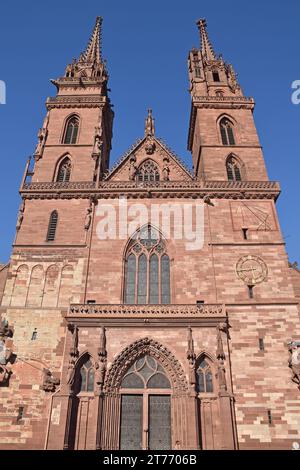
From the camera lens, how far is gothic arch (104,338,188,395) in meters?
15.0

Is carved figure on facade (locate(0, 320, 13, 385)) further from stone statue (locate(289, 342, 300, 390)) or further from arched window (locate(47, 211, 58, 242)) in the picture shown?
stone statue (locate(289, 342, 300, 390))

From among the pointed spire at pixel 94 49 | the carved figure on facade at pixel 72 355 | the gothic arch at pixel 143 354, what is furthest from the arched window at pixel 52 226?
the pointed spire at pixel 94 49

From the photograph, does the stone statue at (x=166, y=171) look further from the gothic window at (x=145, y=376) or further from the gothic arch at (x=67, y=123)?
the gothic window at (x=145, y=376)

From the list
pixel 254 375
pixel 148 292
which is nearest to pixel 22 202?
pixel 148 292

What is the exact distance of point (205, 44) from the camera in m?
32.2

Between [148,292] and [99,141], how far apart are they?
9.81 m

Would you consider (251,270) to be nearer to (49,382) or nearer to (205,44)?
(49,382)

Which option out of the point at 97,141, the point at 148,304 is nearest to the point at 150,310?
the point at 148,304

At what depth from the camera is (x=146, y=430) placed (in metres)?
14.4

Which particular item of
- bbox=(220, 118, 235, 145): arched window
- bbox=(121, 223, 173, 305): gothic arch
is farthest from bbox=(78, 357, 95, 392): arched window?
bbox=(220, 118, 235, 145): arched window

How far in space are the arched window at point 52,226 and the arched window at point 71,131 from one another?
19.0 ft

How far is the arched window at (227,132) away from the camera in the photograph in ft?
78.8

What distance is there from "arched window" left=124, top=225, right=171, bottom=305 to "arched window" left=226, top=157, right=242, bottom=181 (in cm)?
588

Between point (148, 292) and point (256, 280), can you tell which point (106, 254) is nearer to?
point (148, 292)
